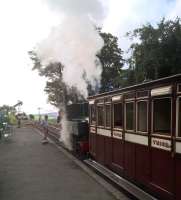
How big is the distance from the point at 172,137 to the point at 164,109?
0.97 meters

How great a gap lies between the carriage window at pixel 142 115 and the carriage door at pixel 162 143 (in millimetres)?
616

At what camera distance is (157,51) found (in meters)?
29.4

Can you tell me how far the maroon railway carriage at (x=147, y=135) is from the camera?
27.9 feet

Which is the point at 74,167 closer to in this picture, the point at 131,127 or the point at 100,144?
the point at 100,144

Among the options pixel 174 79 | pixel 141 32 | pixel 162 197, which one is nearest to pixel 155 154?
pixel 162 197

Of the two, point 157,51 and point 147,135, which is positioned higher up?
point 157,51

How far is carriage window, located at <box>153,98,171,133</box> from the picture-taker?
29.8 feet

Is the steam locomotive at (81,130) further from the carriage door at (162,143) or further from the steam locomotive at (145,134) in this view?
the carriage door at (162,143)

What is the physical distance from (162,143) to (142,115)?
168cm

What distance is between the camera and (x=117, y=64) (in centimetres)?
4078

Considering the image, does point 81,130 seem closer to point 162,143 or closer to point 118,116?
point 118,116

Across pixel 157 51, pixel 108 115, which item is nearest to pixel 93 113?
pixel 108 115

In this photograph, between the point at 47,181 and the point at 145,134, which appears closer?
the point at 145,134

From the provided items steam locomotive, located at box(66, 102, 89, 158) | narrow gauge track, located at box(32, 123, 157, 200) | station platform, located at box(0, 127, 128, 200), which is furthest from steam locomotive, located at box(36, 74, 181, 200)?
steam locomotive, located at box(66, 102, 89, 158)
